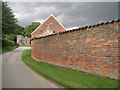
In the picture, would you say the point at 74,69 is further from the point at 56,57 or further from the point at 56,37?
the point at 56,37

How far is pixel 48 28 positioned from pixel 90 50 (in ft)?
73.8

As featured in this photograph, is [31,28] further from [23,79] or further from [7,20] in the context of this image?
[23,79]

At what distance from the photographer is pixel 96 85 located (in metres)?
5.50

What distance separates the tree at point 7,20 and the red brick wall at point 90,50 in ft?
74.7

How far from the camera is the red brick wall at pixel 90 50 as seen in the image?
6570 mm

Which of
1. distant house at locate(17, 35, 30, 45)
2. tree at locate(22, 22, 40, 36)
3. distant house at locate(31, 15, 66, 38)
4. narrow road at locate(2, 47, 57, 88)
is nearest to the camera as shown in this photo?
narrow road at locate(2, 47, 57, 88)

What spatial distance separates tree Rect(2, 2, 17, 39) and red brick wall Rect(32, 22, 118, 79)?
74.7 ft

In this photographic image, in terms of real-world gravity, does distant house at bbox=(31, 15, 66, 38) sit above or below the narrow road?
above

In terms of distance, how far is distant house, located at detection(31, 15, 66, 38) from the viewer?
28422 millimetres

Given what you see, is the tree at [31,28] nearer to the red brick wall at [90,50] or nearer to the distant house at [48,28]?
the distant house at [48,28]

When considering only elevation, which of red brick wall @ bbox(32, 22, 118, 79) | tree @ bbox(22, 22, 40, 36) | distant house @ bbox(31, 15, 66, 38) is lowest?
red brick wall @ bbox(32, 22, 118, 79)

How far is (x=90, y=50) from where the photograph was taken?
7680 millimetres

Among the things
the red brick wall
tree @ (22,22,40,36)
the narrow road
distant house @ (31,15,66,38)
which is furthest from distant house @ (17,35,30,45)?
the narrow road

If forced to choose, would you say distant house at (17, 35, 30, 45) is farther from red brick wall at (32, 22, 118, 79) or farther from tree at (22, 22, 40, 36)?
red brick wall at (32, 22, 118, 79)
